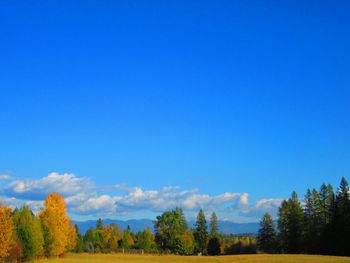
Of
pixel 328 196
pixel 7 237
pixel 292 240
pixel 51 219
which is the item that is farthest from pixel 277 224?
pixel 7 237

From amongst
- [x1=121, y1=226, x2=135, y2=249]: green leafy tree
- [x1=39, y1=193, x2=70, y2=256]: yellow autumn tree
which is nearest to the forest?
[x1=39, y1=193, x2=70, y2=256]: yellow autumn tree

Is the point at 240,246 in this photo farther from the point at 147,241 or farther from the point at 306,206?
the point at 147,241

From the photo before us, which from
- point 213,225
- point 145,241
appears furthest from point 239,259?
point 145,241

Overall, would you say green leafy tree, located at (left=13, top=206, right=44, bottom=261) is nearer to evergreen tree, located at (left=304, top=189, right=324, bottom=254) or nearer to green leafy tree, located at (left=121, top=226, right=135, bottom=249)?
evergreen tree, located at (left=304, top=189, right=324, bottom=254)

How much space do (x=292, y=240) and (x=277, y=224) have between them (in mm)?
8687

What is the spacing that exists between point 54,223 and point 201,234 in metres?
60.7

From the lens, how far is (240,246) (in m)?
129

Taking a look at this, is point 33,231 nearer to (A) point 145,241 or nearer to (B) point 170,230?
(B) point 170,230

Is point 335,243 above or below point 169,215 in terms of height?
below

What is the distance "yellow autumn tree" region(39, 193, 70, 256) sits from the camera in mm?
90938

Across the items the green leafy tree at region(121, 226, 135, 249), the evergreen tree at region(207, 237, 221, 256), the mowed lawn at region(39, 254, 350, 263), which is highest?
the green leafy tree at region(121, 226, 135, 249)

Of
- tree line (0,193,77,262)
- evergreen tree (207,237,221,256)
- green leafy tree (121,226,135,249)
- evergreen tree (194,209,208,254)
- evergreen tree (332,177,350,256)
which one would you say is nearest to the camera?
tree line (0,193,77,262)

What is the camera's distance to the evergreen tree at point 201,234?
141 meters

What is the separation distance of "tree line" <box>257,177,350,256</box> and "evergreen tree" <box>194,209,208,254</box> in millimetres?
22338
